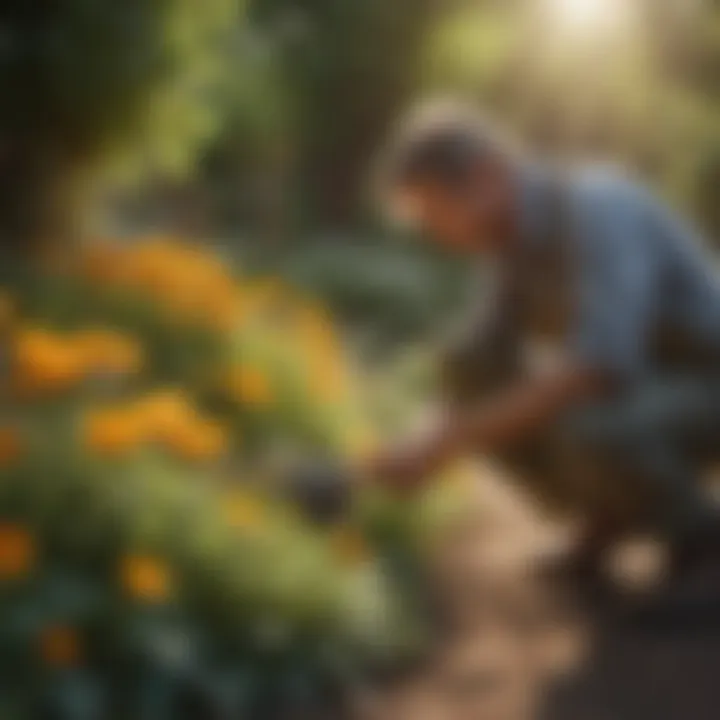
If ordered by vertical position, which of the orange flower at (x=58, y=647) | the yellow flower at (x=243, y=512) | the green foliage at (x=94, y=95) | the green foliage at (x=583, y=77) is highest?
the green foliage at (x=94, y=95)

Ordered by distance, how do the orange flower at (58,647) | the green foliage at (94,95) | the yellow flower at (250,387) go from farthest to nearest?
the green foliage at (94,95) → the yellow flower at (250,387) → the orange flower at (58,647)

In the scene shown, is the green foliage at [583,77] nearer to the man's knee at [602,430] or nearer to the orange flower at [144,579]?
the man's knee at [602,430]

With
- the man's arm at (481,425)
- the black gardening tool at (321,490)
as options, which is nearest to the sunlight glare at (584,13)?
the man's arm at (481,425)

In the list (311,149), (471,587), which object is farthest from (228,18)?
(471,587)

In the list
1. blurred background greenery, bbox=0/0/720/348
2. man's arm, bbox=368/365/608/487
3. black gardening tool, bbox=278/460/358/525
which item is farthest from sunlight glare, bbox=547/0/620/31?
black gardening tool, bbox=278/460/358/525

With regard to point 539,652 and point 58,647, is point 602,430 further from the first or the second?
point 58,647

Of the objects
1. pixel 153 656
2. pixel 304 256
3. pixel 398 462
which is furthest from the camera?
pixel 304 256

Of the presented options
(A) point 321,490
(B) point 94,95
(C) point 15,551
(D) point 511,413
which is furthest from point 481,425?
(B) point 94,95

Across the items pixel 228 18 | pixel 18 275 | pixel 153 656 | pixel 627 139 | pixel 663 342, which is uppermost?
pixel 228 18

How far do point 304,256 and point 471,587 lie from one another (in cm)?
32

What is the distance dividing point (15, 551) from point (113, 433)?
120 millimetres

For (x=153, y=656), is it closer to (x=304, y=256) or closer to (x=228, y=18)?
(x=304, y=256)

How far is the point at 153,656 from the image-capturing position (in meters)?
1.10

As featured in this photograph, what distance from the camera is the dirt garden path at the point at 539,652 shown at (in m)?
1.17
